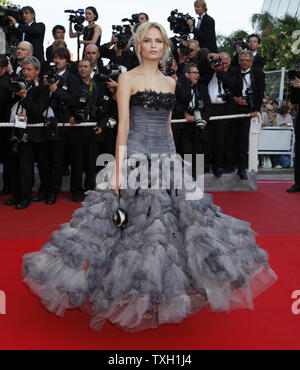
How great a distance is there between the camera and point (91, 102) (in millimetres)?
6383

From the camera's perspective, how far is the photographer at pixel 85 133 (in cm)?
629

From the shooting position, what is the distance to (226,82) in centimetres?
718

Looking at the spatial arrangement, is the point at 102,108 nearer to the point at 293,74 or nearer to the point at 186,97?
the point at 186,97

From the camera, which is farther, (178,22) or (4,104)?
(178,22)

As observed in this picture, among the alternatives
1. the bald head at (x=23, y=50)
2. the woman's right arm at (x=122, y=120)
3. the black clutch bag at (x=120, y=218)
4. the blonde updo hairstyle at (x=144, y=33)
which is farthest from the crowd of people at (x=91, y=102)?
the black clutch bag at (x=120, y=218)

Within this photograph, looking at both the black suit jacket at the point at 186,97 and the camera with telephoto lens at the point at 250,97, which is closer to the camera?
the black suit jacket at the point at 186,97

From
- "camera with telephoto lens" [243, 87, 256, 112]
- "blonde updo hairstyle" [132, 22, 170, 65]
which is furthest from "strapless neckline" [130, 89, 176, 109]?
"camera with telephoto lens" [243, 87, 256, 112]

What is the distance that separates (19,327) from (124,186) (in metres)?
1.03

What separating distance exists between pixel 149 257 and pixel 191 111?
15.7 feet

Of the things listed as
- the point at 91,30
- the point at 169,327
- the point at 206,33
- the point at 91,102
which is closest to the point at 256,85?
the point at 206,33

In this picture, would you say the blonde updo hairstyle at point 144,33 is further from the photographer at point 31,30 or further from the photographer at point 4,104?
the photographer at point 31,30

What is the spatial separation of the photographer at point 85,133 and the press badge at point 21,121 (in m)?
0.65

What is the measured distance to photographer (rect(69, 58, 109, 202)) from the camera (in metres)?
6.29

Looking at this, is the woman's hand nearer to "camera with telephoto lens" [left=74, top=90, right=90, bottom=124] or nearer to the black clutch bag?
the black clutch bag
